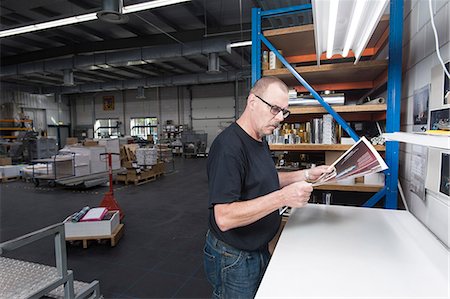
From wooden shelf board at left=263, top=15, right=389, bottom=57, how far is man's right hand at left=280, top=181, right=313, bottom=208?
1.71 meters

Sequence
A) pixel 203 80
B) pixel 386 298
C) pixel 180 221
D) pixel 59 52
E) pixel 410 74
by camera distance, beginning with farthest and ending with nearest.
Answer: pixel 203 80, pixel 59 52, pixel 180 221, pixel 410 74, pixel 386 298

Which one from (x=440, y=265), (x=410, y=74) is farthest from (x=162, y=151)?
(x=440, y=265)

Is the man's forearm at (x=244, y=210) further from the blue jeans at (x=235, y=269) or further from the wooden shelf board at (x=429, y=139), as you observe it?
the wooden shelf board at (x=429, y=139)

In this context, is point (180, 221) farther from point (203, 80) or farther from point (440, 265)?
point (203, 80)

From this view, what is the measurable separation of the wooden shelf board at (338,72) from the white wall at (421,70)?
0.25 metres

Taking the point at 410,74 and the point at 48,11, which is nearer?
the point at 410,74

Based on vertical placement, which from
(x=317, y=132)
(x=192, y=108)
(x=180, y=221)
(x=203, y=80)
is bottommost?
(x=180, y=221)

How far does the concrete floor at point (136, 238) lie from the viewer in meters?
2.97

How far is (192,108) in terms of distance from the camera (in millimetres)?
17172

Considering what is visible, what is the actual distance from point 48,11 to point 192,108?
33.2 ft

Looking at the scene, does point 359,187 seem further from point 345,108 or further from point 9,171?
point 9,171

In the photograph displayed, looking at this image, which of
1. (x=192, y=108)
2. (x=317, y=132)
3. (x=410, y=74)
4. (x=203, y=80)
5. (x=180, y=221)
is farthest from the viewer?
(x=192, y=108)

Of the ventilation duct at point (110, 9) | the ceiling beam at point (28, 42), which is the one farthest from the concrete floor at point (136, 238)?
the ceiling beam at point (28, 42)

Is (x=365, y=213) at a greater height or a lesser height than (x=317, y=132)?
lesser
